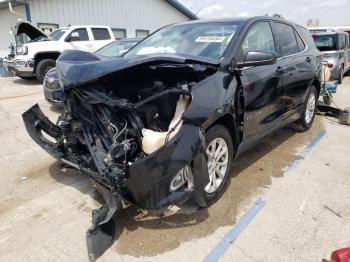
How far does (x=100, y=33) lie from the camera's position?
44.4 feet

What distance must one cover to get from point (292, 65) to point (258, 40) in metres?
0.95

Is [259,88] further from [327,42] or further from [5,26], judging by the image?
[5,26]

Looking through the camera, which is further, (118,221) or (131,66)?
(118,221)

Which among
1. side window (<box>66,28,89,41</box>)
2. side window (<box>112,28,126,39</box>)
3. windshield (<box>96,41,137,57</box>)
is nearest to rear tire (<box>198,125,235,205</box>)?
windshield (<box>96,41,137,57</box>)

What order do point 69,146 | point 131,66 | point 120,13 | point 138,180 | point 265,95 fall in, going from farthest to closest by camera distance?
point 120,13
point 265,95
point 69,146
point 131,66
point 138,180

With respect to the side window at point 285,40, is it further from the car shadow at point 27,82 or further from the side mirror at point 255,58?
the car shadow at point 27,82

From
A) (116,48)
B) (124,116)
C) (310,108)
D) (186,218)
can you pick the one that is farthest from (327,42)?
(124,116)

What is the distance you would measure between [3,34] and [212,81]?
56.9ft

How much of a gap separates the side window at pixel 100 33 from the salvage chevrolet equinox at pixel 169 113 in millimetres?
9644

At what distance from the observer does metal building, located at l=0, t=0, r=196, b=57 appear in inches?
639

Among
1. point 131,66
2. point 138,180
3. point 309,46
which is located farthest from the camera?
point 309,46

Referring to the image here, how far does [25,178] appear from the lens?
4250 millimetres

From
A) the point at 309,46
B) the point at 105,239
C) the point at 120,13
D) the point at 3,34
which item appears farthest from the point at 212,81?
the point at 120,13

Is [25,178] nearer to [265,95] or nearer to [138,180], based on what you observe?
[138,180]
